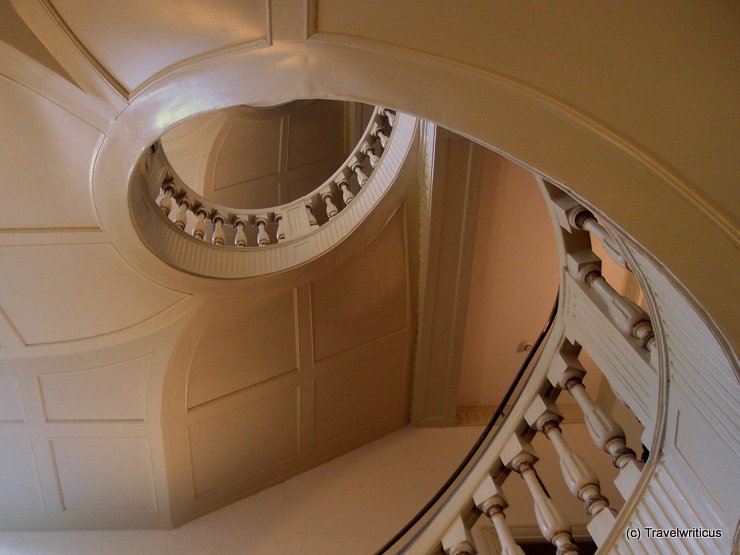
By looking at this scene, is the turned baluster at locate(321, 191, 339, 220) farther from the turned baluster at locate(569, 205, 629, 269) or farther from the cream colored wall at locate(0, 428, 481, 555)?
the turned baluster at locate(569, 205, 629, 269)

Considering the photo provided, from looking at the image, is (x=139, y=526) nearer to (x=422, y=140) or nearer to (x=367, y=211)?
(x=367, y=211)

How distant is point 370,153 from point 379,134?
20 centimetres

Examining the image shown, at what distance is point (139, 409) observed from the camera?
215 inches

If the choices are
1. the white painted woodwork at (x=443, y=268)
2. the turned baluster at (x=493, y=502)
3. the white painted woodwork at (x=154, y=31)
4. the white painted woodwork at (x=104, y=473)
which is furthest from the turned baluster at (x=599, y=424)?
the white painted woodwork at (x=104, y=473)

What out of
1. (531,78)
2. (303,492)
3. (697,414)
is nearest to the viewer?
(531,78)

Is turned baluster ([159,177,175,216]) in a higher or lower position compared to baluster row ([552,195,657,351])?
higher

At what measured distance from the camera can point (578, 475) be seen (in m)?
2.63

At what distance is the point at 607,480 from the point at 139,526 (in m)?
4.45

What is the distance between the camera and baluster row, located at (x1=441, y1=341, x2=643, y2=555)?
8.18 feet

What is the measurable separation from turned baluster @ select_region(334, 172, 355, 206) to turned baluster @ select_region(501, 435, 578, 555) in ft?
10.6

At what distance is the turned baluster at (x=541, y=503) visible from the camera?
2.62m

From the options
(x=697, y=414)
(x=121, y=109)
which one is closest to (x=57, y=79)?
(x=121, y=109)

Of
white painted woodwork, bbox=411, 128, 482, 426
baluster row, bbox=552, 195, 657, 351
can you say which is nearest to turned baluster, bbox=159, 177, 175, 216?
white painted woodwork, bbox=411, 128, 482, 426

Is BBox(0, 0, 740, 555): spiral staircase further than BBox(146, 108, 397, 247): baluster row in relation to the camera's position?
No
